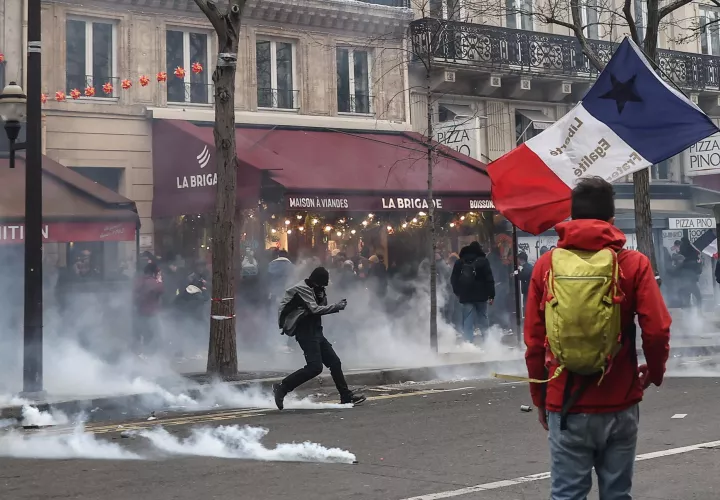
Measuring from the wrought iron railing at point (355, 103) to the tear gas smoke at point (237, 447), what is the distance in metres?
12.8

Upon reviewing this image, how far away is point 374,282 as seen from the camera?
17.8 metres

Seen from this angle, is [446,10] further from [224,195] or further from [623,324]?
[623,324]

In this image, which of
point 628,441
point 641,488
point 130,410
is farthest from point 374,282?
point 628,441

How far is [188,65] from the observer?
19.1m

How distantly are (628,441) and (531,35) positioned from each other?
20.4 metres

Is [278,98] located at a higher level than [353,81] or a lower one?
lower

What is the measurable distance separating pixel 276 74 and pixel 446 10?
3880mm

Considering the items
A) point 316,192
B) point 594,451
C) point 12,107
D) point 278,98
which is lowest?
point 594,451

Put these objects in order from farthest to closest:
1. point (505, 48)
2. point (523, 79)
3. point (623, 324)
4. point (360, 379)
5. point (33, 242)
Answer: point (523, 79) → point (505, 48) → point (360, 379) → point (33, 242) → point (623, 324)

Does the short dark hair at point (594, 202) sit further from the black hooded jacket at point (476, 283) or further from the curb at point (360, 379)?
the black hooded jacket at point (476, 283)

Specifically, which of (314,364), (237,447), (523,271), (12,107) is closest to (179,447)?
(237,447)

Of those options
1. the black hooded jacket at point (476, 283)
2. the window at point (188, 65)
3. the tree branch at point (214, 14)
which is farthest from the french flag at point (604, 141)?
the window at point (188, 65)

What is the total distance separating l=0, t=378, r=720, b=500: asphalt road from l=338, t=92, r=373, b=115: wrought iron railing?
38.4 feet

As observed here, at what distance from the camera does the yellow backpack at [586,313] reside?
3543mm
